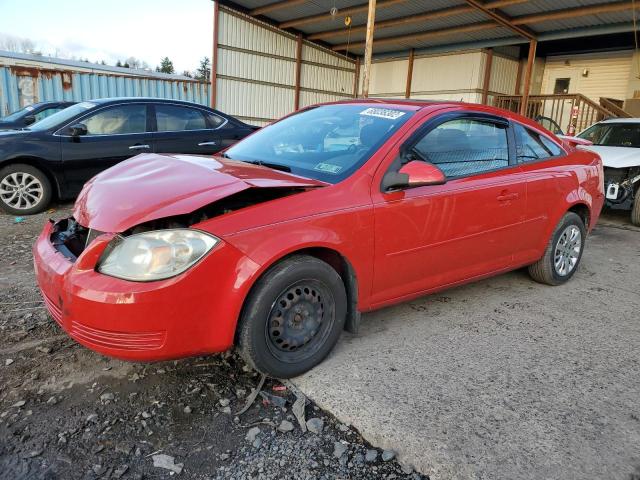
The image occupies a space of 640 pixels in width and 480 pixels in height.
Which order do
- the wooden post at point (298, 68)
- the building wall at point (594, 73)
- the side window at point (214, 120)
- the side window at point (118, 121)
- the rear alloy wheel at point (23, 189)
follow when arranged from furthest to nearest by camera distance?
the wooden post at point (298, 68) < the building wall at point (594, 73) < the side window at point (214, 120) < the side window at point (118, 121) < the rear alloy wheel at point (23, 189)

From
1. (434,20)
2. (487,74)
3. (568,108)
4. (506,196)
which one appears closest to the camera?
(506,196)

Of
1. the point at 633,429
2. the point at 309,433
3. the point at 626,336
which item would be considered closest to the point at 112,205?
the point at 309,433

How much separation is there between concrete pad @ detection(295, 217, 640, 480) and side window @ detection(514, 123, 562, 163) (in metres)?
1.17

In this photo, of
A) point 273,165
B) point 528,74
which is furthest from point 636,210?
point 528,74

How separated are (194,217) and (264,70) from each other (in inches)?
663

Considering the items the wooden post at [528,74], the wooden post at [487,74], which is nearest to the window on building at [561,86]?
the wooden post at [528,74]

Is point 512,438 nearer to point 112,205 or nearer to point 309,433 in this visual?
point 309,433

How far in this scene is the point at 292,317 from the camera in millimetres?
2707

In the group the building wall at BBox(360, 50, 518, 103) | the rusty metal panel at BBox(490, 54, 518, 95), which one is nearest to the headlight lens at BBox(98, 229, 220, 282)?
the building wall at BBox(360, 50, 518, 103)

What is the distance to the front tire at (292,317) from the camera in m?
2.52

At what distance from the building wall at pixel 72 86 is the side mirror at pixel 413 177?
1562 centimetres

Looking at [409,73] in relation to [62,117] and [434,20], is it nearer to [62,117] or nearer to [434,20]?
[434,20]

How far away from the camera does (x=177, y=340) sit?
236cm

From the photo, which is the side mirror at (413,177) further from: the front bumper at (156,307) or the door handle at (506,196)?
the front bumper at (156,307)
